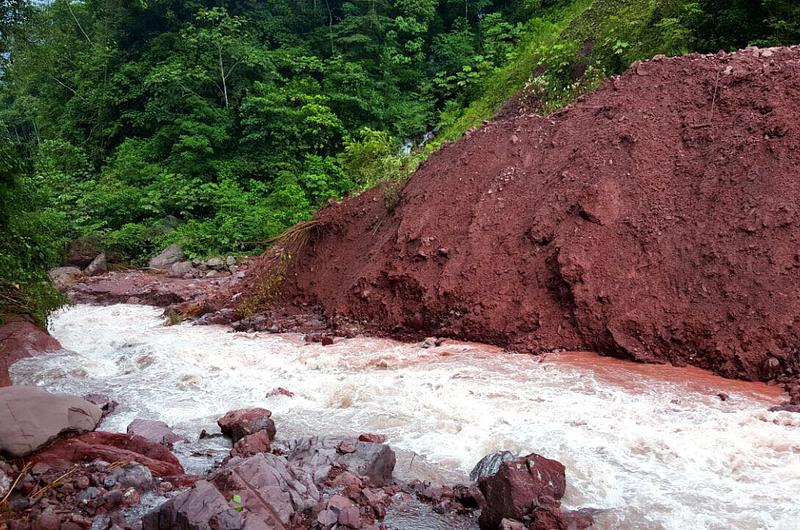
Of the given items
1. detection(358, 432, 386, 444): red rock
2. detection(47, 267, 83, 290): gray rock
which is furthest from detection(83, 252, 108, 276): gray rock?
detection(358, 432, 386, 444): red rock

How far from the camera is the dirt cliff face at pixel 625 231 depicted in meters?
6.97

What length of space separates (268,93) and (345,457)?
20.2 metres

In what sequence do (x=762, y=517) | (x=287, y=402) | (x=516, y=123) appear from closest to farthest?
(x=762, y=517), (x=287, y=402), (x=516, y=123)

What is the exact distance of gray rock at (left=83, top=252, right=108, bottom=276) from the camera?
718 inches

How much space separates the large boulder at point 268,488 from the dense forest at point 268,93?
8264 millimetres

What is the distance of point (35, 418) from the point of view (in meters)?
4.83

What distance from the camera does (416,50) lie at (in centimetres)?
2572

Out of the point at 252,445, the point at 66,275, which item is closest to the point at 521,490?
the point at 252,445

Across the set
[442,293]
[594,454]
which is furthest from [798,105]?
[594,454]

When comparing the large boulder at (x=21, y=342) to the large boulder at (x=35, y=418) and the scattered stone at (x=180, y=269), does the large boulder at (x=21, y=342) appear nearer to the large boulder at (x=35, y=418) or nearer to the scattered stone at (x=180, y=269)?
the large boulder at (x=35, y=418)

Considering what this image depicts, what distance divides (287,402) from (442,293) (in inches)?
126

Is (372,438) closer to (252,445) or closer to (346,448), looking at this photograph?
(346,448)

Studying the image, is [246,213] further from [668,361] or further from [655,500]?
[655,500]

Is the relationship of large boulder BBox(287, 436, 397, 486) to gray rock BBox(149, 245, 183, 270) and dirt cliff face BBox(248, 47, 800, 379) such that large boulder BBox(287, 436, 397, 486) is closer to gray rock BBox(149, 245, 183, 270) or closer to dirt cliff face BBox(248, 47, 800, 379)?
dirt cliff face BBox(248, 47, 800, 379)
